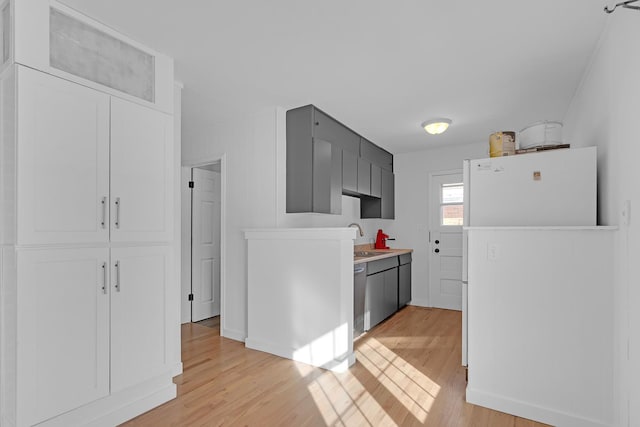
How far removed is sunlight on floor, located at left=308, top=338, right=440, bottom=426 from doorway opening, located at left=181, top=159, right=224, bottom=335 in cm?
199

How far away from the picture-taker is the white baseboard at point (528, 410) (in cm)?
194

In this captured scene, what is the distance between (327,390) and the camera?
97.7 inches

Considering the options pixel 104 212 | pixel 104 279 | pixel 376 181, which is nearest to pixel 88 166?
pixel 104 212

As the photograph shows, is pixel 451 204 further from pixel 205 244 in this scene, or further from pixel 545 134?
pixel 205 244

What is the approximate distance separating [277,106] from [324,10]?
1555mm

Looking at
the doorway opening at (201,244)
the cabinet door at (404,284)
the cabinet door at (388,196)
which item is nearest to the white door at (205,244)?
the doorway opening at (201,244)

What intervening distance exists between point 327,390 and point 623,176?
2.30 metres

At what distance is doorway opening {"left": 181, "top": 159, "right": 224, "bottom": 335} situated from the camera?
4270 millimetres

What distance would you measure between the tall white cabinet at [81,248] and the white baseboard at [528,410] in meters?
2.12

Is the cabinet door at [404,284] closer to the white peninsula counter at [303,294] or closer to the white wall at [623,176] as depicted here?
the white peninsula counter at [303,294]

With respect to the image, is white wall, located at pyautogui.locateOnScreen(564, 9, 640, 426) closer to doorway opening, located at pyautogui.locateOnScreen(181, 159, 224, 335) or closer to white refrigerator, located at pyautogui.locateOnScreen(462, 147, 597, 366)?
white refrigerator, located at pyautogui.locateOnScreen(462, 147, 597, 366)

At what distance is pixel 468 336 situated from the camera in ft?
7.59

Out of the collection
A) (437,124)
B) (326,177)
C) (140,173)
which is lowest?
(140,173)

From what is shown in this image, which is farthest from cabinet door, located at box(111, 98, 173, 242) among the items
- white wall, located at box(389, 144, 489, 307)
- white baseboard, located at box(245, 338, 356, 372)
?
white wall, located at box(389, 144, 489, 307)
